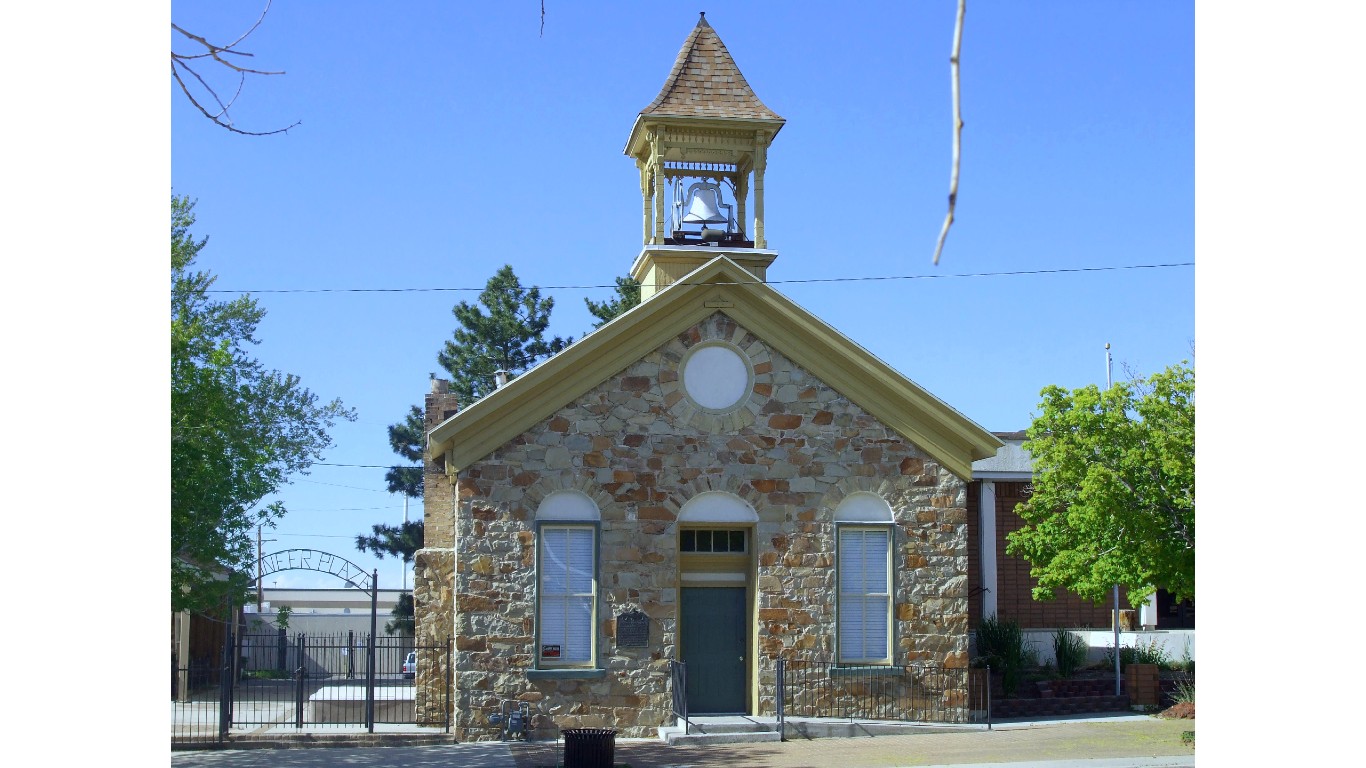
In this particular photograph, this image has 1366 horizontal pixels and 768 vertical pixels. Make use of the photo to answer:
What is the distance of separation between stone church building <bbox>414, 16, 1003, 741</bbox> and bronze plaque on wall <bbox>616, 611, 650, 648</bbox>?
0.09 ft

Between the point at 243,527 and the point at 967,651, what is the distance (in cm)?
1728

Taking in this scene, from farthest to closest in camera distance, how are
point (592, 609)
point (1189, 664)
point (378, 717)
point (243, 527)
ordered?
point (243, 527) → point (1189, 664) → point (378, 717) → point (592, 609)

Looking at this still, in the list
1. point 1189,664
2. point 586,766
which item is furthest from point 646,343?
point 1189,664

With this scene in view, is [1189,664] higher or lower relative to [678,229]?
lower

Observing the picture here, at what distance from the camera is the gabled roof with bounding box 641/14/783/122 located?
72.3ft

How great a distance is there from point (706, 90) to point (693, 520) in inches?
281

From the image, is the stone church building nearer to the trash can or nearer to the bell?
the bell

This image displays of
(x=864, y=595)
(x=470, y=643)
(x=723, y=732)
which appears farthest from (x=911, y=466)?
(x=470, y=643)

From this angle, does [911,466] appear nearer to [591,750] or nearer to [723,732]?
[723,732]

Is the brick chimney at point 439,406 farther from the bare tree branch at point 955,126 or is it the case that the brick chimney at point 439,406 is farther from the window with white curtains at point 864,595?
the bare tree branch at point 955,126

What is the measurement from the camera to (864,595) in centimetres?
2045

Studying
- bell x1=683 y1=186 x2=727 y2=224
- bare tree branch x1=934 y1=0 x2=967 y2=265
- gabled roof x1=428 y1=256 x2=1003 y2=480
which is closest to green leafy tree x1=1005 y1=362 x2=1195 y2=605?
gabled roof x1=428 y1=256 x2=1003 y2=480

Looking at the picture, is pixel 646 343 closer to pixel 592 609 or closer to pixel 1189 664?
pixel 592 609

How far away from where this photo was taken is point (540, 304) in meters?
45.5
